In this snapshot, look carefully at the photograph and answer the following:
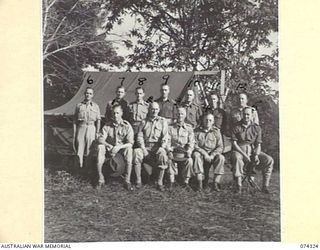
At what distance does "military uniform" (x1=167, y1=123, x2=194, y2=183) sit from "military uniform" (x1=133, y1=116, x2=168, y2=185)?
2 centimetres

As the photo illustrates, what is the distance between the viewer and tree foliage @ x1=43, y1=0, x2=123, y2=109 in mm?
1588

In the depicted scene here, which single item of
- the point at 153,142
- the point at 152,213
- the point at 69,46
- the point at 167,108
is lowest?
the point at 152,213

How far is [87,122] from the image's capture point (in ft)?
5.21

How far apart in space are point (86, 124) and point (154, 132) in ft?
0.66

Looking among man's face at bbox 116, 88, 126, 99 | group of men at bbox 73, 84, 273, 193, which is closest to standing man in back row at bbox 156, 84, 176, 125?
group of men at bbox 73, 84, 273, 193

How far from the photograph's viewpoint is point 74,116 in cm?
159

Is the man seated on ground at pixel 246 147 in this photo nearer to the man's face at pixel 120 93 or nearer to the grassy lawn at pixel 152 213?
the grassy lawn at pixel 152 213

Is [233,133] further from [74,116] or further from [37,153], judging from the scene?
[37,153]

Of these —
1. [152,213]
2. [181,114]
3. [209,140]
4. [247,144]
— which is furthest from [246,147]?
[152,213]

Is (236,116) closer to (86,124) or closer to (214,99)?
(214,99)

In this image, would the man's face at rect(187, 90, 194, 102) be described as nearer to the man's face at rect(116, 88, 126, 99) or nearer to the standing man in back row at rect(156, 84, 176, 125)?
the standing man in back row at rect(156, 84, 176, 125)

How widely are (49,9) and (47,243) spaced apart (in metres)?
0.69

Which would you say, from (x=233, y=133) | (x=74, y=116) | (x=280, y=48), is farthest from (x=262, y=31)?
(x=74, y=116)

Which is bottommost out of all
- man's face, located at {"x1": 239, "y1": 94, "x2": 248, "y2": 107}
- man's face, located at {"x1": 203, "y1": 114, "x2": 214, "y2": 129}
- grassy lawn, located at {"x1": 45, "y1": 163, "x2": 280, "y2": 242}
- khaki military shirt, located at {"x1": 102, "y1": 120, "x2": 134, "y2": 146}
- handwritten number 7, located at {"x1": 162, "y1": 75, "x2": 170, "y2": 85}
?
grassy lawn, located at {"x1": 45, "y1": 163, "x2": 280, "y2": 242}
